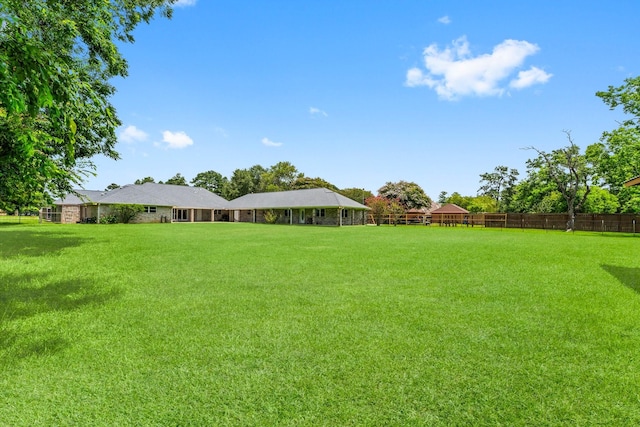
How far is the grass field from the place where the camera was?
2.77 m

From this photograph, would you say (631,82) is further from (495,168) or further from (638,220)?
(495,168)

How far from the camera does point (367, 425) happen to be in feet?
8.47

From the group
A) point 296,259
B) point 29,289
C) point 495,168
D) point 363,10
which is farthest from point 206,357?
point 495,168

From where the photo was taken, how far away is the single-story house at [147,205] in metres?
37.9

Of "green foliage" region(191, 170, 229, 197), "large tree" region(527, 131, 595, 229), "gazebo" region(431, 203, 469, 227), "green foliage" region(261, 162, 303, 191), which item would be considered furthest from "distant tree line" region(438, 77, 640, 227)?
"green foliage" region(191, 170, 229, 197)

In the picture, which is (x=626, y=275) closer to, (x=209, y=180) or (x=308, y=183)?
(x=308, y=183)

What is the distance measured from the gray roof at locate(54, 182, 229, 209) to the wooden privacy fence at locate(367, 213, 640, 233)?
24.3 meters

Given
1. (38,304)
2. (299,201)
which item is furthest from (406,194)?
(38,304)

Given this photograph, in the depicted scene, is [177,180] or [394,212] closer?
[394,212]

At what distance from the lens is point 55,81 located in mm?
3443

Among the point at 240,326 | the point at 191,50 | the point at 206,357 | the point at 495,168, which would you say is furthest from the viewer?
the point at 495,168

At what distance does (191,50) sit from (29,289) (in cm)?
1305

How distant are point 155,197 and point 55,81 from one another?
42269 millimetres

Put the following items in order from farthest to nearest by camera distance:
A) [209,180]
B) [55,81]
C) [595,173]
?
[209,180]
[595,173]
[55,81]
